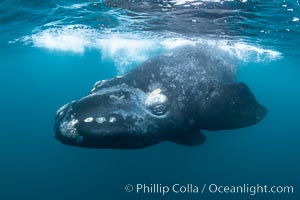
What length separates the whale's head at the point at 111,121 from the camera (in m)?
7.39

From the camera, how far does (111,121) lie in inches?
295

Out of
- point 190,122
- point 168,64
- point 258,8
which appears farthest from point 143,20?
point 190,122

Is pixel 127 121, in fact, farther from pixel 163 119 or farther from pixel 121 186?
pixel 121 186

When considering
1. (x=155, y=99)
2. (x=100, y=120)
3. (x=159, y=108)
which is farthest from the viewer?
(x=155, y=99)

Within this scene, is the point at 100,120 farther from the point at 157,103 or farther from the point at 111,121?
the point at 157,103

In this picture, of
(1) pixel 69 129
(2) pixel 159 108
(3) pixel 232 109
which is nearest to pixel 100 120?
(1) pixel 69 129

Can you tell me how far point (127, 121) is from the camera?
25.0 ft

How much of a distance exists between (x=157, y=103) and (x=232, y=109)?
2.23 metres

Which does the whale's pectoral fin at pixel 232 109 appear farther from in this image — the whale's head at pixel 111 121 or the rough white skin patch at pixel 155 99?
the whale's head at pixel 111 121

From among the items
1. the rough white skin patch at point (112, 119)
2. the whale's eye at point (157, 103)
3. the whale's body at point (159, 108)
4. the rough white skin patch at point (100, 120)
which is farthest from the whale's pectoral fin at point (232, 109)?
the rough white skin patch at point (100, 120)

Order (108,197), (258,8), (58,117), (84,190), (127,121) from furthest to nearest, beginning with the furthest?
(84,190) → (108,197) → (258,8) → (58,117) → (127,121)

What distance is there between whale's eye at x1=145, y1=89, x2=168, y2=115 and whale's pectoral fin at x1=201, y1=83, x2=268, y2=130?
4.22 feet

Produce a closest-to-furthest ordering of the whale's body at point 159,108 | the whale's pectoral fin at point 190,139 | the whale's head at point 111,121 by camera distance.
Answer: the whale's head at point 111,121, the whale's body at point 159,108, the whale's pectoral fin at point 190,139

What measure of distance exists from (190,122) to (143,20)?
34.6 feet
